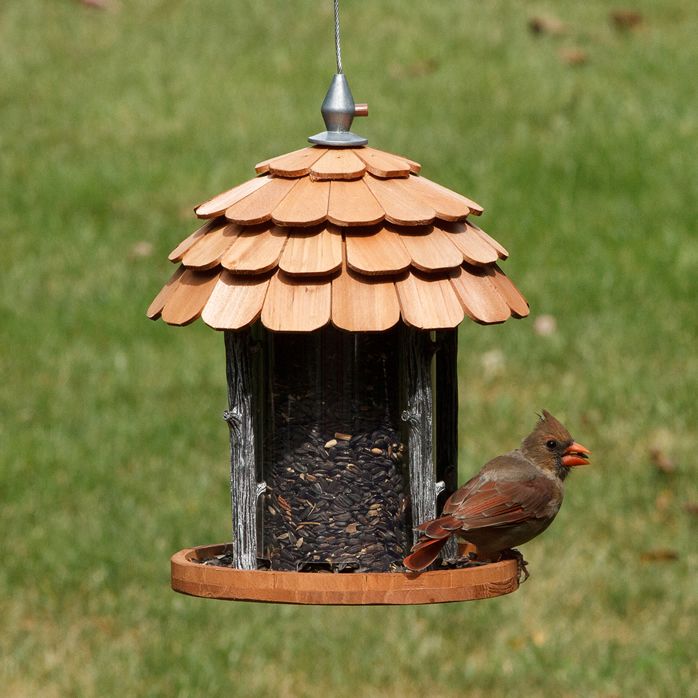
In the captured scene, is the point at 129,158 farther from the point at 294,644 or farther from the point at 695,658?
the point at 695,658

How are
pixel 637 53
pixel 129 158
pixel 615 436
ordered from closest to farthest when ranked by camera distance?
1. pixel 615 436
2. pixel 129 158
3. pixel 637 53

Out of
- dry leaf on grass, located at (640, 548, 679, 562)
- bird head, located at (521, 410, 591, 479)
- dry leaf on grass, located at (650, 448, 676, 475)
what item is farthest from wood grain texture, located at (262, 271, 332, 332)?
dry leaf on grass, located at (650, 448, 676, 475)

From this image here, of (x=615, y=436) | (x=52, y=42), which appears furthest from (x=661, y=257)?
(x=52, y=42)

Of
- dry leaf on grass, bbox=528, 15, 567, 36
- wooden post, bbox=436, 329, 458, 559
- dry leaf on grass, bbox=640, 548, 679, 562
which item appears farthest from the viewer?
dry leaf on grass, bbox=528, 15, 567, 36

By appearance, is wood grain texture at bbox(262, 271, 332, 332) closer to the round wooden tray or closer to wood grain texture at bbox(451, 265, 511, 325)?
wood grain texture at bbox(451, 265, 511, 325)

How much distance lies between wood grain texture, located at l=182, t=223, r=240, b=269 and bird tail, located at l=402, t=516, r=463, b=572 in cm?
73

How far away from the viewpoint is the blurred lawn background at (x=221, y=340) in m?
5.32

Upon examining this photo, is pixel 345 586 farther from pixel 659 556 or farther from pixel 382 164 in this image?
pixel 659 556

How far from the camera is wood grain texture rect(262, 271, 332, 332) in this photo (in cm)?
282

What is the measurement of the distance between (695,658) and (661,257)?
9.43ft

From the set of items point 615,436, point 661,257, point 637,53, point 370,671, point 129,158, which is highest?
point 637,53

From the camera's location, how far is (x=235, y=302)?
9.52 ft

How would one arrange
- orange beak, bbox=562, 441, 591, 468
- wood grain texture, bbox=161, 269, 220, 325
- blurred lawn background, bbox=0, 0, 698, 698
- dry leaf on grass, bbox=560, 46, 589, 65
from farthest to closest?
dry leaf on grass, bbox=560, 46, 589, 65
blurred lawn background, bbox=0, 0, 698, 698
orange beak, bbox=562, 441, 591, 468
wood grain texture, bbox=161, 269, 220, 325

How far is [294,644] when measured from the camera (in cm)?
531
